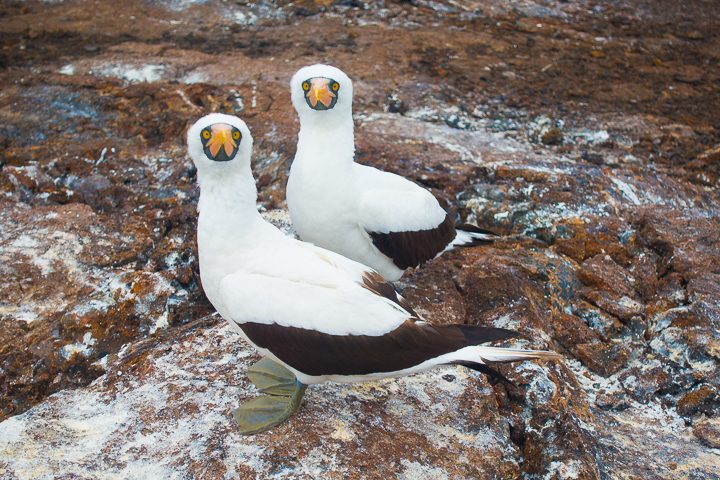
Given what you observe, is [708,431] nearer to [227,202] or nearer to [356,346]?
[356,346]

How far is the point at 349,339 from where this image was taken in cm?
296

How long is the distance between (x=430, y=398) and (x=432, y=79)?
3527mm

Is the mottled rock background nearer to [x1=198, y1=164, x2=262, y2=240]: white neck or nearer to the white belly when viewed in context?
the white belly

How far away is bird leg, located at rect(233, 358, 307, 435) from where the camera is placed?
10.1ft

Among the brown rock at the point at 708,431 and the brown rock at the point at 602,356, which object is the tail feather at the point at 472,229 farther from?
the brown rock at the point at 708,431

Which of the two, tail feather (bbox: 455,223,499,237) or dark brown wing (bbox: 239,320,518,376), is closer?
dark brown wing (bbox: 239,320,518,376)

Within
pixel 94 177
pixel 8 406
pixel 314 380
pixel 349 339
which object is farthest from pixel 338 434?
pixel 94 177

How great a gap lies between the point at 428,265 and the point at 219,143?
1858 mm

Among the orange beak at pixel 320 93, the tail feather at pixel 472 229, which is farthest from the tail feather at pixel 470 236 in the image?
the orange beak at pixel 320 93

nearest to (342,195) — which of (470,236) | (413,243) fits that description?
(413,243)

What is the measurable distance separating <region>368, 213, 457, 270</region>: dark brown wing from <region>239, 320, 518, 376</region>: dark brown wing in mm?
919

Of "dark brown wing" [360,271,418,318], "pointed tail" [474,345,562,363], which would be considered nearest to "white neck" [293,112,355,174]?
"dark brown wing" [360,271,418,318]

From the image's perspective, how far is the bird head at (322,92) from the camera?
3797 millimetres

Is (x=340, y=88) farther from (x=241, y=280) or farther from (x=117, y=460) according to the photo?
(x=117, y=460)
